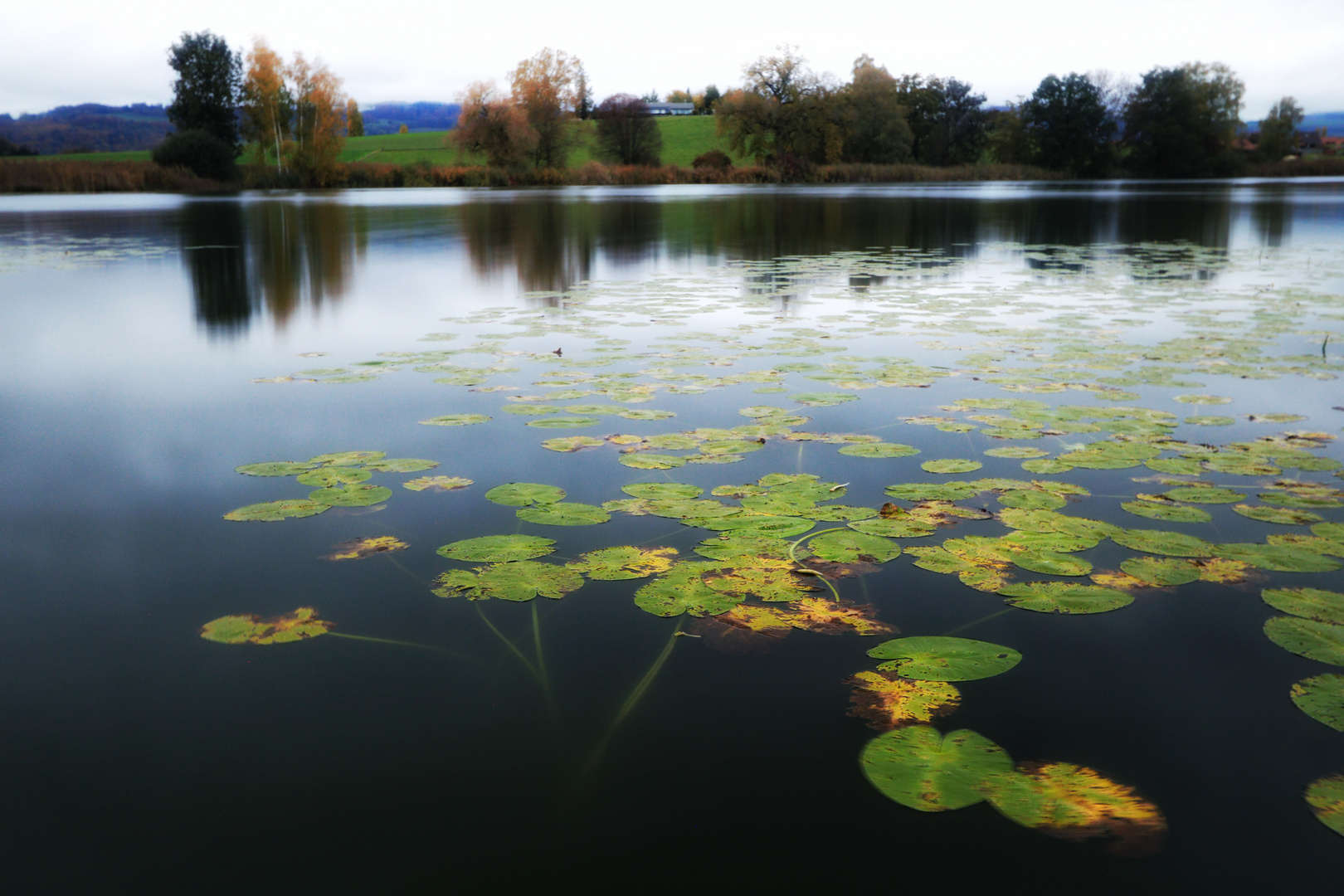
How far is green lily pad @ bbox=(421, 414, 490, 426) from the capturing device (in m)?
3.17

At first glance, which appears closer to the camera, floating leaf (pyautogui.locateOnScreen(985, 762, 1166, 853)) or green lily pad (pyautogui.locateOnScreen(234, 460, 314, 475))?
floating leaf (pyautogui.locateOnScreen(985, 762, 1166, 853))

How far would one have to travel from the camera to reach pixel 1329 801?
1.23 meters

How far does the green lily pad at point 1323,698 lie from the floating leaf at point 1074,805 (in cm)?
44

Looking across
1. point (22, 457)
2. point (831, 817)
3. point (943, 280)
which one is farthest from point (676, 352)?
point (943, 280)

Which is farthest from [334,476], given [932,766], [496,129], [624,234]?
[496,129]

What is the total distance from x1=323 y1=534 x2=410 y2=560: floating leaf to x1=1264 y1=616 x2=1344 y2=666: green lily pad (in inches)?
74.5

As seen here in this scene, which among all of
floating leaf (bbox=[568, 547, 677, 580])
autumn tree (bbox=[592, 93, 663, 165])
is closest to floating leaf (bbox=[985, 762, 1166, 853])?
floating leaf (bbox=[568, 547, 677, 580])

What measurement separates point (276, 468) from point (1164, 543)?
251cm

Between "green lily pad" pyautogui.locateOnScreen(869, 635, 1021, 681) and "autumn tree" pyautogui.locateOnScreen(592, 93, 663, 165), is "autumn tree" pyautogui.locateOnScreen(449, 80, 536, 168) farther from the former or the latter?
"green lily pad" pyautogui.locateOnScreen(869, 635, 1021, 681)

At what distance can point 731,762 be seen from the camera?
4.33 feet

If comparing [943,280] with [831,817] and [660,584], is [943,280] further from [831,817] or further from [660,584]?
[831,817]

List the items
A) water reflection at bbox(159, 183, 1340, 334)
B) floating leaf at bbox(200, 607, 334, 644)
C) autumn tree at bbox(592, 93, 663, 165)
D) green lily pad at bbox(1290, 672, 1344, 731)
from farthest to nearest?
autumn tree at bbox(592, 93, 663, 165) → water reflection at bbox(159, 183, 1340, 334) → floating leaf at bbox(200, 607, 334, 644) → green lily pad at bbox(1290, 672, 1344, 731)

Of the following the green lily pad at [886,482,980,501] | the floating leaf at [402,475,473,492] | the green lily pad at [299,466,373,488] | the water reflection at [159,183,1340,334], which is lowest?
the green lily pad at [886,482,980,501]

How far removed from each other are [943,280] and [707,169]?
126 feet
